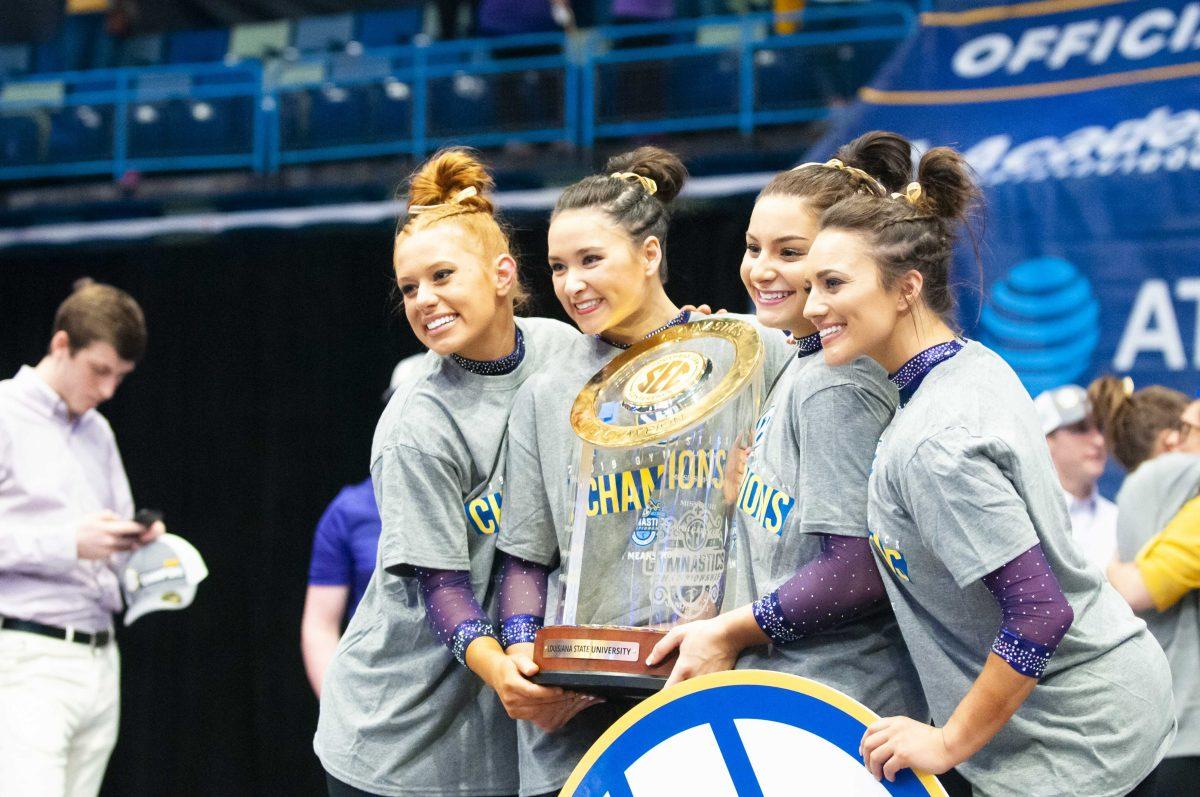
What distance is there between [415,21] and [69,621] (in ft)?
20.7

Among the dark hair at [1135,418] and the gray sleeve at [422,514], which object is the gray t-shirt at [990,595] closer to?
the gray sleeve at [422,514]

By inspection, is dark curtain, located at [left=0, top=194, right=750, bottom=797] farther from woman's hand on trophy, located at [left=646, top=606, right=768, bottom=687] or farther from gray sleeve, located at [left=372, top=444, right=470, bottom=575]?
woman's hand on trophy, located at [left=646, top=606, right=768, bottom=687]

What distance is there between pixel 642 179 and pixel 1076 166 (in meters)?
2.70

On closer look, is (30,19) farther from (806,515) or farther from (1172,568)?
(806,515)

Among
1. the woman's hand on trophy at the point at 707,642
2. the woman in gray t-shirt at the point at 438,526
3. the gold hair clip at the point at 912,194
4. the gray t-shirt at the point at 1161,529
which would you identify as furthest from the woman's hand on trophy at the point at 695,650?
the gray t-shirt at the point at 1161,529

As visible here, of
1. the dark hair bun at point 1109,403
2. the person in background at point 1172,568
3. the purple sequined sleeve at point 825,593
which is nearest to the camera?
the purple sequined sleeve at point 825,593

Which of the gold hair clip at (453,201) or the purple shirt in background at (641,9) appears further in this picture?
the purple shirt in background at (641,9)

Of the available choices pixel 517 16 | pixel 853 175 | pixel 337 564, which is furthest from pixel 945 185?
pixel 517 16

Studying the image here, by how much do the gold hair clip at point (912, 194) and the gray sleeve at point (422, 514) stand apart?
812mm

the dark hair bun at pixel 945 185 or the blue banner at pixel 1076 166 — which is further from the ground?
the blue banner at pixel 1076 166

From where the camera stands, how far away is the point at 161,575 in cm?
381

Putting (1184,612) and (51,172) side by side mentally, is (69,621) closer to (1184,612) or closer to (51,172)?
(1184,612)

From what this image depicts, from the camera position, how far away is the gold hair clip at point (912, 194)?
6.26 ft

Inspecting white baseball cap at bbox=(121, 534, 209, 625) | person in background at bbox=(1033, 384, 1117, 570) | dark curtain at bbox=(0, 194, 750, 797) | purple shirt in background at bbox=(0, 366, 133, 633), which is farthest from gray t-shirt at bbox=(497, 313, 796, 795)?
dark curtain at bbox=(0, 194, 750, 797)
